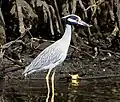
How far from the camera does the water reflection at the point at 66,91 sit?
8320mm

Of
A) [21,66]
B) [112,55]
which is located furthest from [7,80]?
[112,55]

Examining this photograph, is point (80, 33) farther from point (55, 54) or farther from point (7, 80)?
point (55, 54)

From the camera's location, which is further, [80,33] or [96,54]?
[80,33]

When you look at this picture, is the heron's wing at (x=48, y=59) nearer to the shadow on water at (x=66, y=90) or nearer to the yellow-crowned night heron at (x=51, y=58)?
the yellow-crowned night heron at (x=51, y=58)

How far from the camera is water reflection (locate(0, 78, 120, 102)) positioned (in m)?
8.32

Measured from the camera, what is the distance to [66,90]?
906 centimetres

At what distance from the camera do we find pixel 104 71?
1070 cm

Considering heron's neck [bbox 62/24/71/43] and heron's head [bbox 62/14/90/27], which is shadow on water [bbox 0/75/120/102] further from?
heron's head [bbox 62/14/90/27]

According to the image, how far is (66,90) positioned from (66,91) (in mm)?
102

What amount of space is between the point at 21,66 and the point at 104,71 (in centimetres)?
167

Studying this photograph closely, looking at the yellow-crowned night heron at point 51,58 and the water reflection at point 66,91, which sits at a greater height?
the yellow-crowned night heron at point 51,58

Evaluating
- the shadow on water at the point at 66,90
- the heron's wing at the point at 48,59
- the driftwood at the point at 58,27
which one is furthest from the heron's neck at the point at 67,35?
the driftwood at the point at 58,27

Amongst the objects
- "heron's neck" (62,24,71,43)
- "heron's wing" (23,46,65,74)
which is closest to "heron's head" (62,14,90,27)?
"heron's neck" (62,24,71,43)

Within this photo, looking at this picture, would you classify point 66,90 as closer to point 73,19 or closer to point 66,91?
point 66,91
